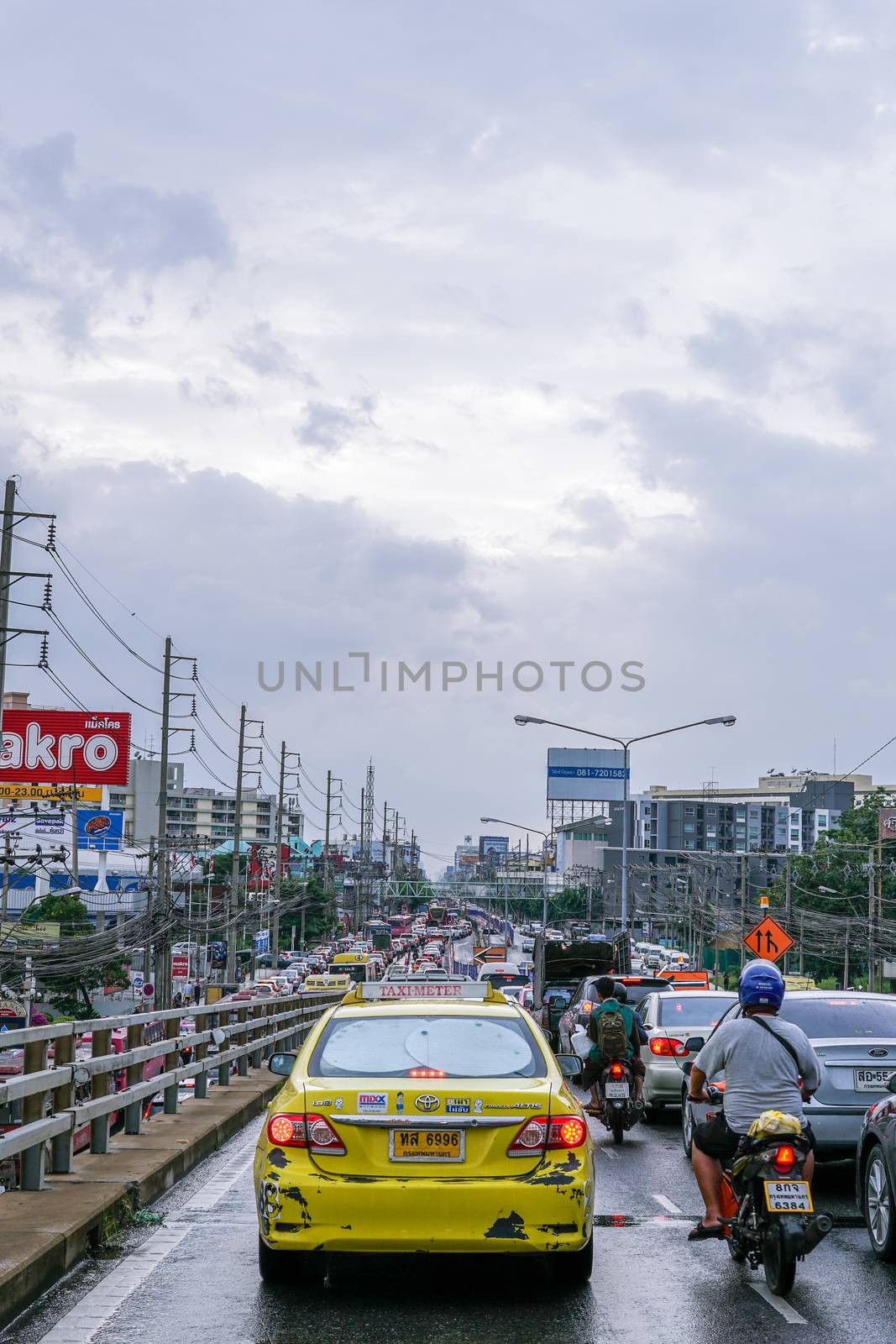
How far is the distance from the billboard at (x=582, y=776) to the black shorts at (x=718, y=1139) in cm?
10922

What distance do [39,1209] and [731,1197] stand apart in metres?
3.85

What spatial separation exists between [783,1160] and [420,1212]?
1873 millimetres

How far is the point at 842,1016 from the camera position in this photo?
40.9ft

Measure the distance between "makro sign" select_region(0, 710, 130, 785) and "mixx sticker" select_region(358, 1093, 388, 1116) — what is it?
66.7 metres

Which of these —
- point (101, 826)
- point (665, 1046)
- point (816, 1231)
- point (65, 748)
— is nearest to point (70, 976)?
point (65, 748)

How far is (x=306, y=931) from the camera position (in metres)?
139

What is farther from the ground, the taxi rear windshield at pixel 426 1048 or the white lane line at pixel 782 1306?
the taxi rear windshield at pixel 426 1048

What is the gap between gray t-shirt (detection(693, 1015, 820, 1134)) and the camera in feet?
27.3

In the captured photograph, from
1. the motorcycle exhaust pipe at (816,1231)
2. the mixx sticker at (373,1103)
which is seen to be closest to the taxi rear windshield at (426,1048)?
the mixx sticker at (373,1103)

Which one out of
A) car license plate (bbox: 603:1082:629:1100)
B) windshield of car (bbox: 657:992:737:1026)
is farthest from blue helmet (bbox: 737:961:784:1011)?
windshield of car (bbox: 657:992:737:1026)

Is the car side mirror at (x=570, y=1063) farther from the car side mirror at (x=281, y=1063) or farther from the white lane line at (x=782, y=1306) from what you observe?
the white lane line at (x=782, y=1306)

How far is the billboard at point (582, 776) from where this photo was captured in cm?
11788

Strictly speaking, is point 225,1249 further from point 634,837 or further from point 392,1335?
point 634,837

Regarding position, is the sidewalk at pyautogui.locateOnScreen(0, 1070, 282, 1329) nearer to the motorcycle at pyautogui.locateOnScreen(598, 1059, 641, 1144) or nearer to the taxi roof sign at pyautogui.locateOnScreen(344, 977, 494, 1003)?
the taxi roof sign at pyautogui.locateOnScreen(344, 977, 494, 1003)
